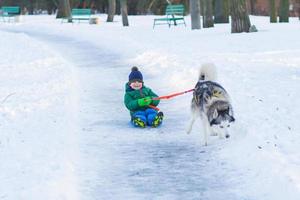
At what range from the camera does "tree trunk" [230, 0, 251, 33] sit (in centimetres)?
2411

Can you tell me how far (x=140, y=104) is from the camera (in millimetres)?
9523

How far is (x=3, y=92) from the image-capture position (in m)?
13.0

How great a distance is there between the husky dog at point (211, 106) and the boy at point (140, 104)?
28.0 inches

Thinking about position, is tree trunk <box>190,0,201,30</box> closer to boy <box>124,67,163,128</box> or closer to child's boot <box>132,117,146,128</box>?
boy <box>124,67,163,128</box>

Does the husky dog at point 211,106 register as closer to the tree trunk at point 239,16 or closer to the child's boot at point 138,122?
the child's boot at point 138,122

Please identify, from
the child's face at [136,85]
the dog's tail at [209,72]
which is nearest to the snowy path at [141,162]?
the child's face at [136,85]

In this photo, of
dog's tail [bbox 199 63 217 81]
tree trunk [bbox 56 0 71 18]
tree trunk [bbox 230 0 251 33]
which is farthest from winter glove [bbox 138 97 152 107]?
tree trunk [bbox 56 0 71 18]

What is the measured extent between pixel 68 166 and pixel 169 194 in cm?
138

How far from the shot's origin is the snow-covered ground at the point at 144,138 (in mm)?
6176

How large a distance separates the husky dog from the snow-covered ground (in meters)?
0.23

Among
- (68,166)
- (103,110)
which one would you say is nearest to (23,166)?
(68,166)

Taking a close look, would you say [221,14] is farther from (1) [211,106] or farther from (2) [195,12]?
(1) [211,106]

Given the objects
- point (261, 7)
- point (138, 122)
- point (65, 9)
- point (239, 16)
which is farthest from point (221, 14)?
point (261, 7)

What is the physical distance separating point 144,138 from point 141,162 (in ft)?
4.39
